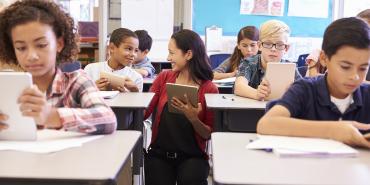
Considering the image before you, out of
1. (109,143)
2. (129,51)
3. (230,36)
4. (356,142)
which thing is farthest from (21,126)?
(230,36)

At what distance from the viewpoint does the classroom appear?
3.43 feet

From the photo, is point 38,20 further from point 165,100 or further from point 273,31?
point 273,31

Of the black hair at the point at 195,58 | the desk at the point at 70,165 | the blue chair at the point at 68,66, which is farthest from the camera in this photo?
the black hair at the point at 195,58

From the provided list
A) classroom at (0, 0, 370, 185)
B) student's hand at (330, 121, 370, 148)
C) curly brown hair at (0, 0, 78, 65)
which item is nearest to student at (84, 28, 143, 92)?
classroom at (0, 0, 370, 185)

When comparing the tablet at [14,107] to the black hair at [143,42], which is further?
the black hair at [143,42]

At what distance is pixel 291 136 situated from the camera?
129 cm

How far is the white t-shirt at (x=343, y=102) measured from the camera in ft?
4.67

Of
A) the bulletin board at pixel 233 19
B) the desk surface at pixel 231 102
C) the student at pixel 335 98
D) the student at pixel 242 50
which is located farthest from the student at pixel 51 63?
the bulletin board at pixel 233 19

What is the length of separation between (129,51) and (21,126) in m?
1.78

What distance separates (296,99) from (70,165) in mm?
770

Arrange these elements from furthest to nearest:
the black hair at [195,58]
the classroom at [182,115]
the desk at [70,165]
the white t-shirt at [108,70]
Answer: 1. the white t-shirt at [108,70]
2. the black hair at [195,58]
3. the classroom at [182,115]
4. the desk at [70,165]

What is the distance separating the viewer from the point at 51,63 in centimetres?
138

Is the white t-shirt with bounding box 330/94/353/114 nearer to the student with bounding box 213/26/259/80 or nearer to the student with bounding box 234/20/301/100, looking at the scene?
the student with bounding box 234/20/301/100

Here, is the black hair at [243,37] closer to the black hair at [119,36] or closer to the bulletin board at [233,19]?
the black hair at [119,36]
